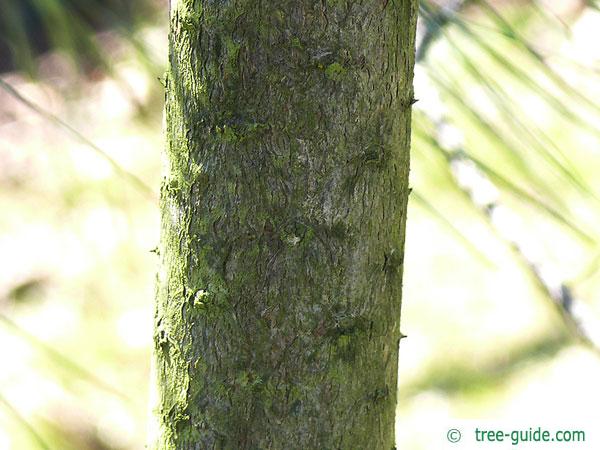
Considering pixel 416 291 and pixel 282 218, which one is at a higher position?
pixel 416 291

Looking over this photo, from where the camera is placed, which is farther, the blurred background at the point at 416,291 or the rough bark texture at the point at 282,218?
the blurred background at the point at 416,291

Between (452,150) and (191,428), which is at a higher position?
(452,150)

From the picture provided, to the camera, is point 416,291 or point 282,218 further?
point 416,291

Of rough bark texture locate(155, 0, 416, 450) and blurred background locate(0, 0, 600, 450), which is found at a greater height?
blurred background locate(0, 0, 600, 450)

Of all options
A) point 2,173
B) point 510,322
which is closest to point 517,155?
point 510,322

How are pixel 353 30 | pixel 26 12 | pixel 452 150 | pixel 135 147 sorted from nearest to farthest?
pixel 353 30 → pixel 452 150 → pixel 135 147 → pixel 26 12

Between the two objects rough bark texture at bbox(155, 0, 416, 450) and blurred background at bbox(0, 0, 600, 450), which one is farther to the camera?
blurred background at bbox(0, 0, 600, 450)

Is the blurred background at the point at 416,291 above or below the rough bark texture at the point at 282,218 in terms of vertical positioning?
above

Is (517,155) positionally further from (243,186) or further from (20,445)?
(20,445)
